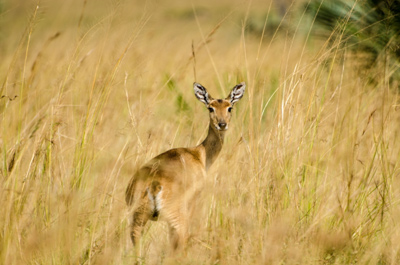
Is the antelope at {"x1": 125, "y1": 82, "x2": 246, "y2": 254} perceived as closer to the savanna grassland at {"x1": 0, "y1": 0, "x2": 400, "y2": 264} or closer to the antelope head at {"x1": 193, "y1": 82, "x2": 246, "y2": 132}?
the savanna grassland at {"x1": 0, "y1": 0, "x2": 400, "y2": 264}

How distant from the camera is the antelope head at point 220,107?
493 centimetres

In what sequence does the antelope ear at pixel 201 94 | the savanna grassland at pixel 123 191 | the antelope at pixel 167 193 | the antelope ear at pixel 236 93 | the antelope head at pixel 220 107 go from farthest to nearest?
1. the antelope ear at pixel 201 94
2. the antelope ear at pixel 236 93
3. the antelope head at pixel 220 107
4. the antelope at pixel 167 193
5. the savanna grassland at pixel 123 191

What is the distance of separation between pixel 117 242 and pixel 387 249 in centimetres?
148

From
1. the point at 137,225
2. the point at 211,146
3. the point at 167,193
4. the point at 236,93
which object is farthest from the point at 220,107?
the point at 137,225

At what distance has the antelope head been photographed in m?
4.93

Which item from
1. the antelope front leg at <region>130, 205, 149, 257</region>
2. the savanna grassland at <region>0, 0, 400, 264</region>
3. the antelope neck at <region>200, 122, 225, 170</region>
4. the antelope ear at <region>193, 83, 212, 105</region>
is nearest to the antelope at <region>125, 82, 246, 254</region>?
the antelope front leg at <region>130, 205, 149, 257</region>

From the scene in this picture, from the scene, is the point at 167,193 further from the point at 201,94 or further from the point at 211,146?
the point at 201,94

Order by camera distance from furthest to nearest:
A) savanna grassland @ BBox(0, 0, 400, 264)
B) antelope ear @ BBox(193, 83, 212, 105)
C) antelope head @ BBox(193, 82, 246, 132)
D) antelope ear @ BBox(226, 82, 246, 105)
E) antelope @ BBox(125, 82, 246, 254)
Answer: antelope ear @ BBox(193, 83, 212, 105)
antelope ear @ BBox(226, 82, 246, 105)
antelope head @ BBox(193, 82, 246, 132)
antelope @ BBox(125, 82, 246, 254)
savanna grassland @ BBox(0, 0, 400, 264)

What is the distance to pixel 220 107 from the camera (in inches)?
200

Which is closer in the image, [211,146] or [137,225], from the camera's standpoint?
[137,225]

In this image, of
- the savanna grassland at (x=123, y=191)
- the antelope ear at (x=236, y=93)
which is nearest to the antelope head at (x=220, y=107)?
the antelope ear at (x=236, y=93)

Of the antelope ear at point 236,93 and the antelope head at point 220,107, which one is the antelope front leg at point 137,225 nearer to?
the antelope head at point 220,107

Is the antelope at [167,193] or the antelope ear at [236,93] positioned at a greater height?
the antelope ear at [236,93]

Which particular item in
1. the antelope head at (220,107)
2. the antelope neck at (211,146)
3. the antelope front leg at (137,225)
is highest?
the antelope head at (220,107)
